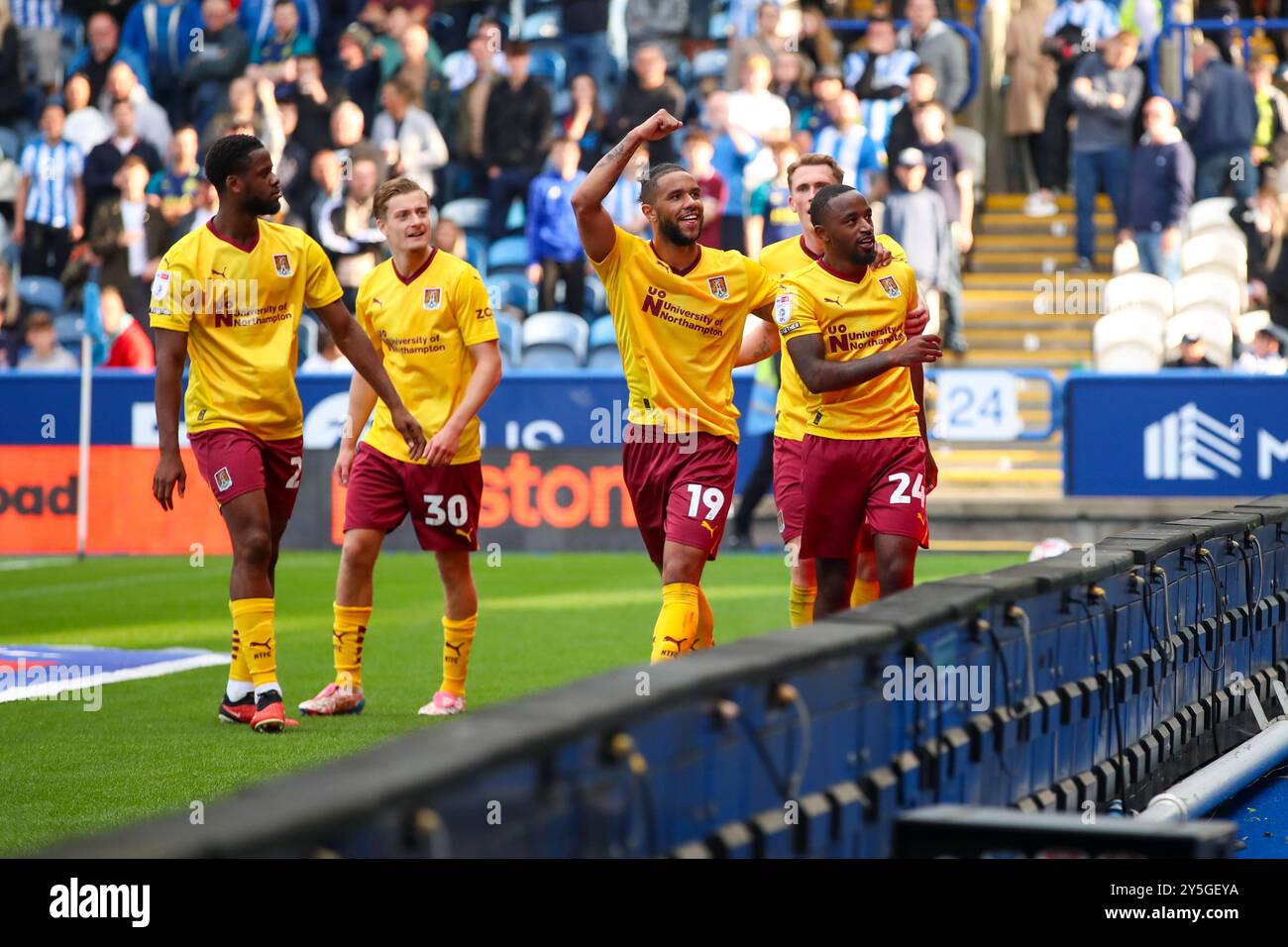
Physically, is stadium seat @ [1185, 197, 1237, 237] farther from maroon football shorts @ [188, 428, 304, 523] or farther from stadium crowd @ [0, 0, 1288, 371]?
maroon football shorts @ [188, 428, 304, 523]

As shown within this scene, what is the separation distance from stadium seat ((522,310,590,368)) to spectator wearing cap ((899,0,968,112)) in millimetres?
4711

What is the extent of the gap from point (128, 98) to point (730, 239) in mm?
7213

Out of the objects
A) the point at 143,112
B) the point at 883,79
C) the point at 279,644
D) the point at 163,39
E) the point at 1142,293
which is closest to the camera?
the point at 279,644

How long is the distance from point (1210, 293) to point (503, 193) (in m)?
7.39

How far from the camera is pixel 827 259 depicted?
7.80 m

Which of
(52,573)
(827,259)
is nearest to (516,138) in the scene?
(52,573)

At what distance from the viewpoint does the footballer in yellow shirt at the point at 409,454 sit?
29.0 ft

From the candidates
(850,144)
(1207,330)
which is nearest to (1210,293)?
(1207,330)

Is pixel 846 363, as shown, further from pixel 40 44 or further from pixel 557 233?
pixel 40 44

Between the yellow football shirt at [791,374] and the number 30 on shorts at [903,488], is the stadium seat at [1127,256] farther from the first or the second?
the number 30 on shorts at [903,488]

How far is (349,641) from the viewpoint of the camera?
8906 millimetres

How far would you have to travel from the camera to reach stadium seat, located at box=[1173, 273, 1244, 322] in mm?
19594

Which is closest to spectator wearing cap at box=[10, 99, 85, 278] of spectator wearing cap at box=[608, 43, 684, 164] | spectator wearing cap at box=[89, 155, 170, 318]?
spectator wearing cap at box=[89, 155, 170, 318]
